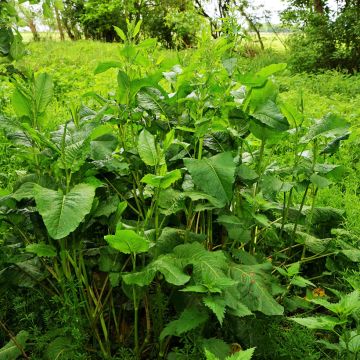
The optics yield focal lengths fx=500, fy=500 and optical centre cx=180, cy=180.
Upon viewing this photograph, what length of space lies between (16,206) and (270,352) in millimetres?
1077

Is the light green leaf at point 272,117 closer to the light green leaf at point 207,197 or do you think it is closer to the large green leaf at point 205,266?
the light green leaf at point 207,197

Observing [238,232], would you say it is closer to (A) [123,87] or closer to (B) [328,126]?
(B) [328,126]

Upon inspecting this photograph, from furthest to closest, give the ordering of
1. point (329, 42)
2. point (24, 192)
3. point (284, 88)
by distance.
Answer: point (329, 42), point (284, 88), point (24, 192)

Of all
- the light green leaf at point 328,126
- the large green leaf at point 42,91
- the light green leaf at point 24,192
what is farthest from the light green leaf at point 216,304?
the large green leaf at point 42,91

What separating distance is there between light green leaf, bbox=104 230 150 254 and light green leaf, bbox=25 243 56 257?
0.90ft

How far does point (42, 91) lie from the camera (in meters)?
1.87

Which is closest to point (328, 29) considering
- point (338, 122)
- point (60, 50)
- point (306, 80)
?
point (306, 80)

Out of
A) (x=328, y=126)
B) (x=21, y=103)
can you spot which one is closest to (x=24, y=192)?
(x=21, y=103)

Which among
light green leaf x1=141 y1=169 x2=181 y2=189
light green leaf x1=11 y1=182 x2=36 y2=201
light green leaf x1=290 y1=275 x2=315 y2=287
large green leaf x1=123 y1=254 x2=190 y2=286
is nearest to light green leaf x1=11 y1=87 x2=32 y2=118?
light green leaf x1=11 y1=182 x2=36 y2=201

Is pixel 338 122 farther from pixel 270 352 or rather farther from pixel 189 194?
pixel 270 352

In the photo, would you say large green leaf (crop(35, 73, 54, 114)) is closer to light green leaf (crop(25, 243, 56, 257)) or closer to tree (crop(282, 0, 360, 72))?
light green leaf (crop(25, 243, 56, 257))

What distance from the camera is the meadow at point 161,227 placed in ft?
5.44

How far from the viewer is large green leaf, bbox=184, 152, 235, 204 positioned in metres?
1.70

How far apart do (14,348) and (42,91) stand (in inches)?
37.4
